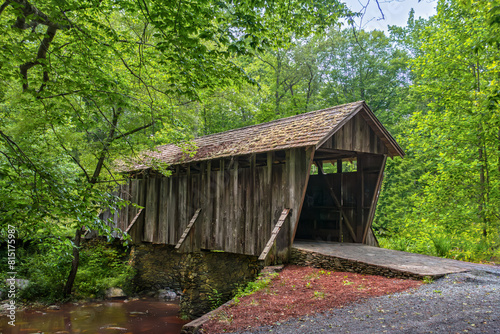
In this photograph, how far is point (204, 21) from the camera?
5094mm

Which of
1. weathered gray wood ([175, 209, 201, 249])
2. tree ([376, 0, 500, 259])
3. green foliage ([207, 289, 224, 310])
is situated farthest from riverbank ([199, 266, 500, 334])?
tree ([376, 0, 500, 259])

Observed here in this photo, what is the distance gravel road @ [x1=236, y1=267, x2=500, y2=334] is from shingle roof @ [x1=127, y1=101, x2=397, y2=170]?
352 cm

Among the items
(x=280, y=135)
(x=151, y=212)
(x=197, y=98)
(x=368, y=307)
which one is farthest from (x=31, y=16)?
(x=151, y=212)

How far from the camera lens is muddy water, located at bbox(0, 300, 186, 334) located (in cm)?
942

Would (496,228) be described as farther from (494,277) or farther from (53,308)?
(53,308)

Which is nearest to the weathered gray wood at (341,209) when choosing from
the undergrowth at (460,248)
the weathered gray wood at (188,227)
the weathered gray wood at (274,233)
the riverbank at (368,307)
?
the undergrowth at (460,248)

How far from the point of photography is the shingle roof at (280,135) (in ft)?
27.3

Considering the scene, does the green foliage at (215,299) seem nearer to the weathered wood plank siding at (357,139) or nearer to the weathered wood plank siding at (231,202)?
the weathered wood plank siding at (231,202)

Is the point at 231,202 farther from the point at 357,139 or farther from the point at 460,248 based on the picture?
the point at 460,248

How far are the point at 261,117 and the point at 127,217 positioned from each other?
987 cm

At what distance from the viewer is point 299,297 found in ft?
20.6

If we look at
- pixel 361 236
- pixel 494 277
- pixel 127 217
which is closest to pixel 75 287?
pixel 127 217

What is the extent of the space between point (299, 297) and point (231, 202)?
4417mm

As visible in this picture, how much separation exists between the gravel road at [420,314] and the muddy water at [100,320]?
583 cm
